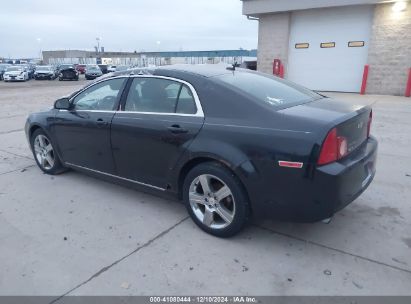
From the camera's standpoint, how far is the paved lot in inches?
101

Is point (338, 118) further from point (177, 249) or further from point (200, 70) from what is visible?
point (177, 249)

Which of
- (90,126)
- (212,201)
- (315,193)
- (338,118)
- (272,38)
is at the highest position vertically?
(272,38)

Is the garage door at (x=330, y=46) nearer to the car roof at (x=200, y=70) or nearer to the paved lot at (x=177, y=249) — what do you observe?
the paved lot at (x=177, y=249)

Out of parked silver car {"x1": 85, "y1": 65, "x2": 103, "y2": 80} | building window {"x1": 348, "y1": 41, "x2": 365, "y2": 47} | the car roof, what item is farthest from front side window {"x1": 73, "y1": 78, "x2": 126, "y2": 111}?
parked silver car {"x1": 85, "y1": 65, "x2": 103, "y2": 80}

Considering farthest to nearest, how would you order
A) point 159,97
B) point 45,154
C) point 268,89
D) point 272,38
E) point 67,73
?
point 67,73
point 272,38
point 45,154
point 159,97
point 268,89

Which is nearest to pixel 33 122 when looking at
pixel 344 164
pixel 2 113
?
pixel 344 164

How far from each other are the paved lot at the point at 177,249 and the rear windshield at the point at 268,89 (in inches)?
49.5

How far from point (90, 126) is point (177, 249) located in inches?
77.1

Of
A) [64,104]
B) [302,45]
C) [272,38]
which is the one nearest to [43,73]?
[272,38]

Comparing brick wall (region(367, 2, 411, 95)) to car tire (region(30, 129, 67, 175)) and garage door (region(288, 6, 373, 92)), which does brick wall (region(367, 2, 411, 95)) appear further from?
car tire (region(30, 129, 67, 175))

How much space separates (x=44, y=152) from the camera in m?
4.96

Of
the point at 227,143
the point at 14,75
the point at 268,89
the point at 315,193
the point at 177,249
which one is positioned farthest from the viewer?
the point at 14,75

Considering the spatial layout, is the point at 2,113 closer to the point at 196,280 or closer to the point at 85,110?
the point at 85,110

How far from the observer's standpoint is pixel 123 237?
325 cm
